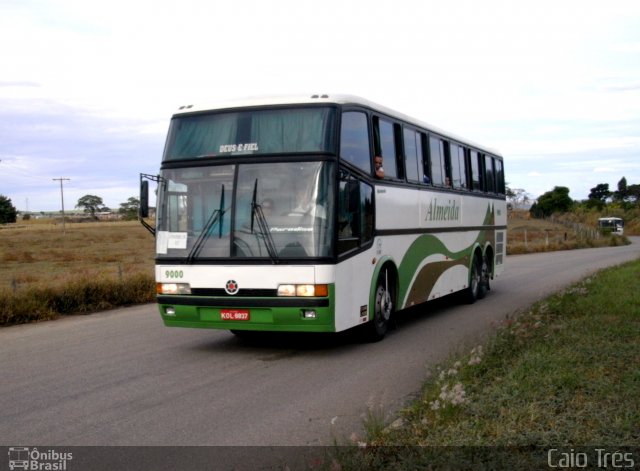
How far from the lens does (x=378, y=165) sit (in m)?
11.5

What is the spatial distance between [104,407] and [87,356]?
289 centimetres

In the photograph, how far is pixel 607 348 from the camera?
26.7ft

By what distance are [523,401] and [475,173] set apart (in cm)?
1227

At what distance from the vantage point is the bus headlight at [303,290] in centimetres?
955

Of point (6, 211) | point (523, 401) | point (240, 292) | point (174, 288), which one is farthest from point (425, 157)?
point (6, 211)

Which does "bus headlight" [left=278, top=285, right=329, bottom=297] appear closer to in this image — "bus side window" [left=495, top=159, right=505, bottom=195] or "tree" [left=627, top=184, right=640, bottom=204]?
"bus side window" [left=495, top=159, right=505, bottom=195]

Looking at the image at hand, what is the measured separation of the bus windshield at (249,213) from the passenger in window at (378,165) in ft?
6.02

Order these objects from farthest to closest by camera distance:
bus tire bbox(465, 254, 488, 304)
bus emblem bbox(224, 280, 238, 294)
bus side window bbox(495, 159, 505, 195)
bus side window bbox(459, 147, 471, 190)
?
bus side window bbox(495, 159, 505, 195)
bus tire bbox(465, 254, 488, 304)
bus side window bbox(459, 147, 471, 190)
bus emblem bbox(224, 280, 238, 294)

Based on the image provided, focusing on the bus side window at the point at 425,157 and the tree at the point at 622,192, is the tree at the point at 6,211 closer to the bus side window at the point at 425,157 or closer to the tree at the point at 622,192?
the tree at the point at 622,192

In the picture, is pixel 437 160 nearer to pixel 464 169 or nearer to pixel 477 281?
pixel 464 169

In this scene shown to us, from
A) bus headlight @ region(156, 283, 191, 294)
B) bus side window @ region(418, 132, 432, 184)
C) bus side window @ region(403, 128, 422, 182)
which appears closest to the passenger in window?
bus side window @ region(403, 128, 422, 182)

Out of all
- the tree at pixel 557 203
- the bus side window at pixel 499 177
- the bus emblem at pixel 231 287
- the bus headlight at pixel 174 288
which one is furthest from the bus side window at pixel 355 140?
the tree at pixel 557 203

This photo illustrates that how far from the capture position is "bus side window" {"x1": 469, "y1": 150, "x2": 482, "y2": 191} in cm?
1773

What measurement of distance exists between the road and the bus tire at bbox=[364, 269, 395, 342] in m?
0.18
